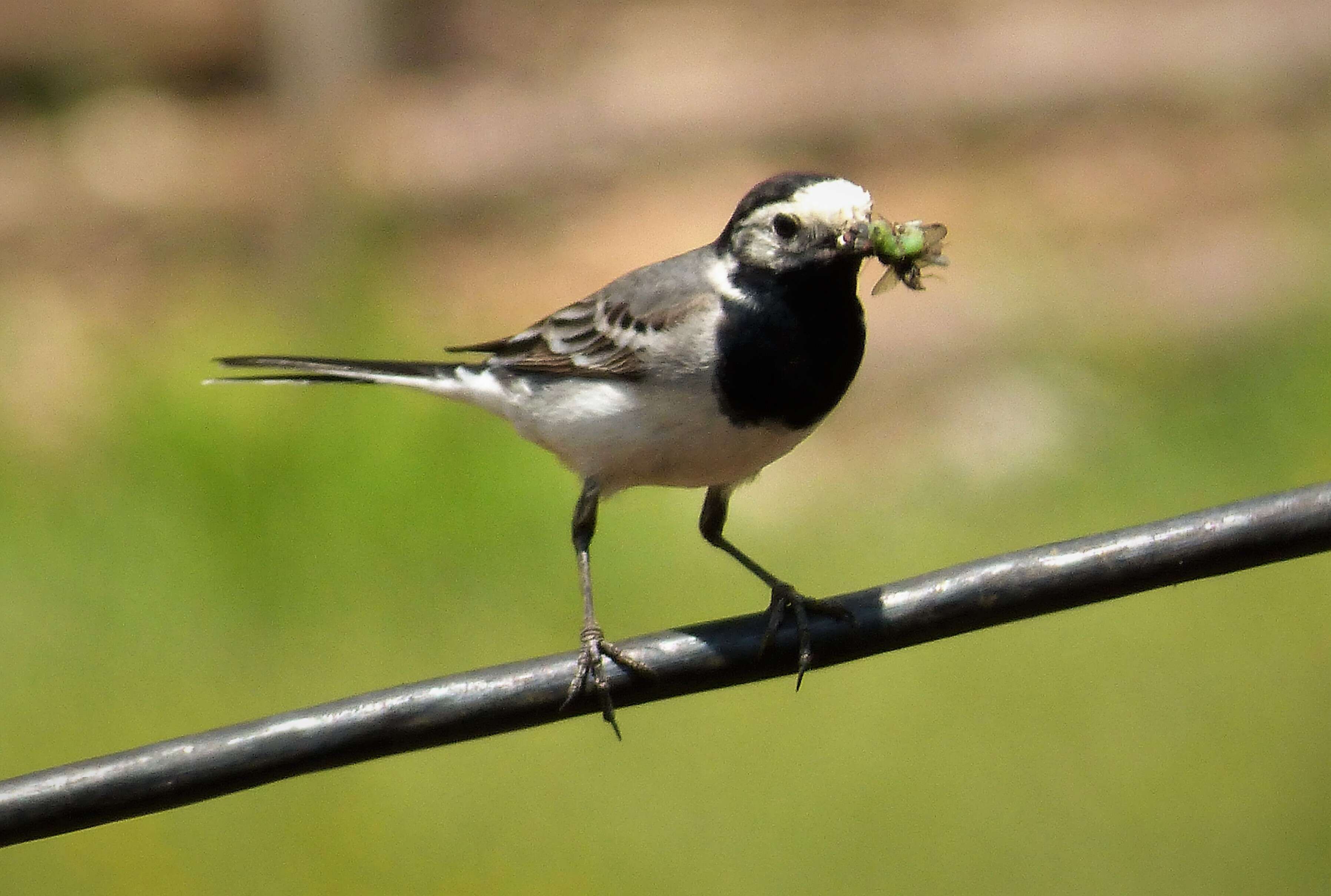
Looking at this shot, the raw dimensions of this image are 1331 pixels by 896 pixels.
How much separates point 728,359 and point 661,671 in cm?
116

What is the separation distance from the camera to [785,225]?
11.9ft

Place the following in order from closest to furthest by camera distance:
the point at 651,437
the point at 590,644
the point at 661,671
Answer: the point at 661,671
the point at 590,644
the point at 651,437

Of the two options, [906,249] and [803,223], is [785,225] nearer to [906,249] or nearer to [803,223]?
[803,223]

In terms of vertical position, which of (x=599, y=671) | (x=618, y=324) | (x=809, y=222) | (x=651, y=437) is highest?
(x=809, y=222)

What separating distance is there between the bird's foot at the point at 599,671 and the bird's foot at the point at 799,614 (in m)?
0.20

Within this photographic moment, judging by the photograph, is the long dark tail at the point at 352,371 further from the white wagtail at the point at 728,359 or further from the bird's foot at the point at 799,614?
the bird's foot at the point at 799,614

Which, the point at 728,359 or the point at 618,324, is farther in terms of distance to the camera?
the point at 618,324

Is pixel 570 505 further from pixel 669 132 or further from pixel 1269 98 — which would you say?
pixel 1269 98

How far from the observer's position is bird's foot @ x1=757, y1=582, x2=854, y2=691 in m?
2.72

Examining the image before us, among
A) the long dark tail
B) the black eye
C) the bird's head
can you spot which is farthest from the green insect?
the long dark tail

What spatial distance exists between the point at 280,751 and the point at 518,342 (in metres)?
2.21

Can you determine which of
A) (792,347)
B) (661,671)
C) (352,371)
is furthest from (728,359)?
(352,371)

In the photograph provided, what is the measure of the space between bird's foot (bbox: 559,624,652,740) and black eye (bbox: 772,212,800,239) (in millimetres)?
961

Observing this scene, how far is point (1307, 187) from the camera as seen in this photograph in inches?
395
